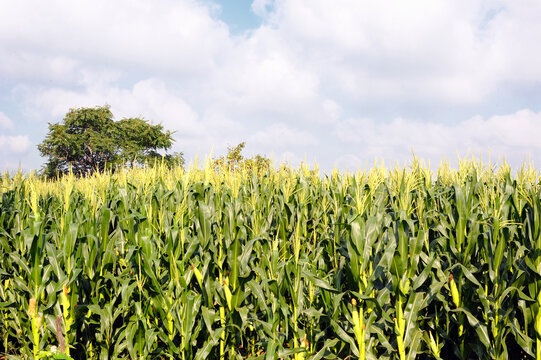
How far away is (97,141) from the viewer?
1634 inches

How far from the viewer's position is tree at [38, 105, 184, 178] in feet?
137

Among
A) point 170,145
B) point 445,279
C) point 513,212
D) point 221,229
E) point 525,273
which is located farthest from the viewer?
point 170,145

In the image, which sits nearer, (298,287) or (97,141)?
(298,287)

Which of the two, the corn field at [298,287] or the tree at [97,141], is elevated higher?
the tree at [97,141]

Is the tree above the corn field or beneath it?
above

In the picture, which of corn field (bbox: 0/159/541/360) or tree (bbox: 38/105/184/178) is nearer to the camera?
corn field (bbox: 0/159/541/360)

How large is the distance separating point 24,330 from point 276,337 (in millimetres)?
4064

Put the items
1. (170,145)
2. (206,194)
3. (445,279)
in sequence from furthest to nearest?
(170,145)
(206,194)
(445,279)

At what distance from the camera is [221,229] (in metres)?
5.92

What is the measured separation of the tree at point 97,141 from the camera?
4175 cm

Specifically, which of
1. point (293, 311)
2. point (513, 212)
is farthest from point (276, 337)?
point (513, 212)

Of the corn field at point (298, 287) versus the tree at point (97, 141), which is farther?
the tree at point (97, 141)

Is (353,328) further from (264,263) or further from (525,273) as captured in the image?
(525,273)

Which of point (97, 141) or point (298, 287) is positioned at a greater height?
point (97, 141)
